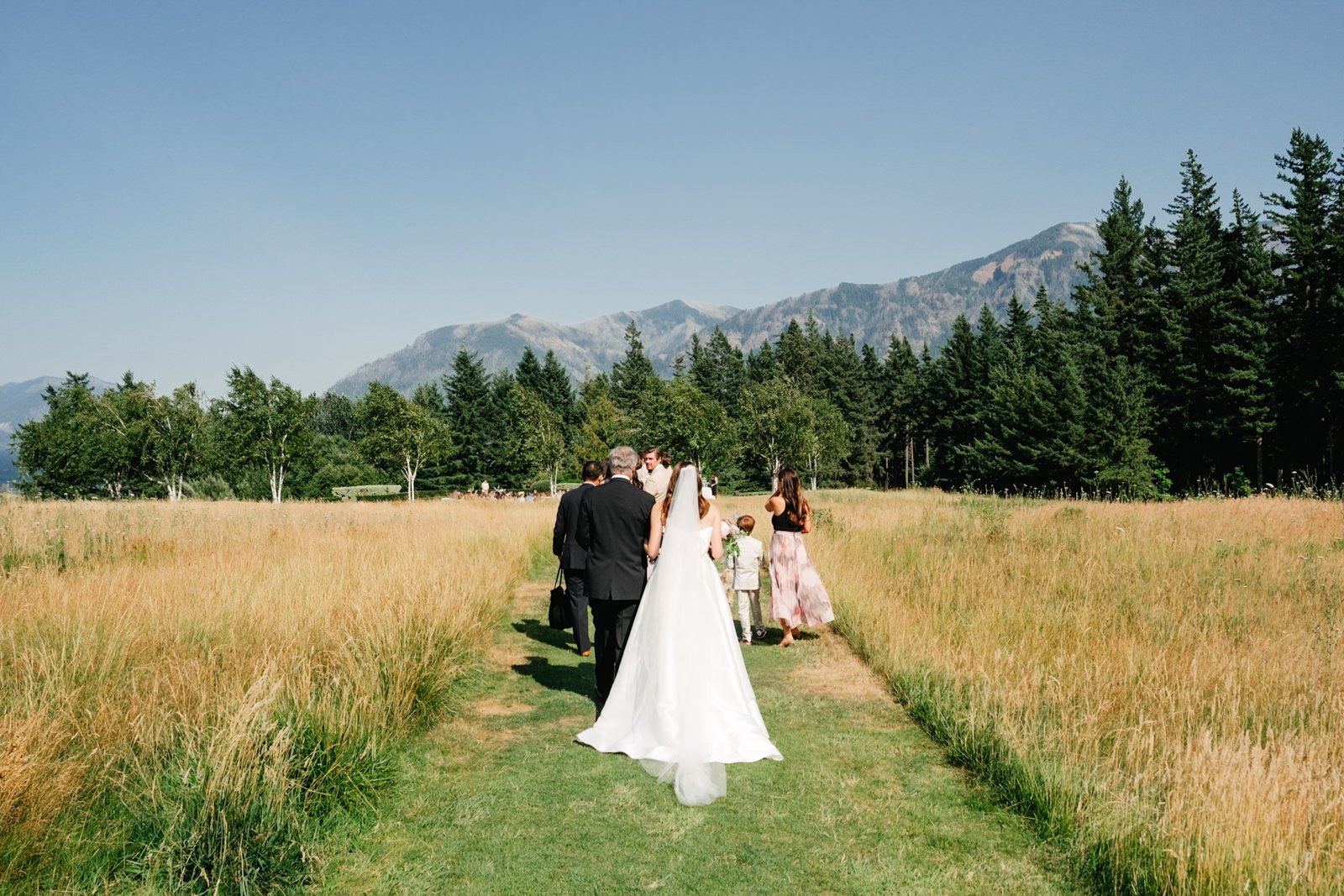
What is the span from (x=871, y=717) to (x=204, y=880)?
17.3ft

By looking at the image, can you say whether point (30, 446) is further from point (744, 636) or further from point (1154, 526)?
point (1154, 526)

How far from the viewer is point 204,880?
142 inches

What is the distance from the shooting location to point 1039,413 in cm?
5059

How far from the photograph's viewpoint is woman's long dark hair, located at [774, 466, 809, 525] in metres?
9.64

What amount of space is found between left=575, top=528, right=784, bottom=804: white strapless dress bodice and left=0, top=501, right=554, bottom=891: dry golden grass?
1891 mm

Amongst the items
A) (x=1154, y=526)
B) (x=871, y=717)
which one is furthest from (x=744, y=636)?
(x=1154, y=526)

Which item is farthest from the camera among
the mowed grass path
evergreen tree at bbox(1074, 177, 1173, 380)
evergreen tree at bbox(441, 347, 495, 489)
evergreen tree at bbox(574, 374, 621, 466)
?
evergreen tree at bbox(441, 347, 495, 489)

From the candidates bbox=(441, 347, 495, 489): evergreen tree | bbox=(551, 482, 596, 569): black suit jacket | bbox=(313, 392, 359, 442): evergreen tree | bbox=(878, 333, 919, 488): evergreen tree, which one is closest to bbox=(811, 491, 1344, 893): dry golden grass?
bbox=(551, 482, 596, 569): black suit jacket

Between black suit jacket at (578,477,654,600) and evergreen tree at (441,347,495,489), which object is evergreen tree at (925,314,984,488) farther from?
black suit jacket at (578,477,654,600)

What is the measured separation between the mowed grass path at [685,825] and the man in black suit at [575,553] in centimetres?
222

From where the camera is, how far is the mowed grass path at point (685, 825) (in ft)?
13.0

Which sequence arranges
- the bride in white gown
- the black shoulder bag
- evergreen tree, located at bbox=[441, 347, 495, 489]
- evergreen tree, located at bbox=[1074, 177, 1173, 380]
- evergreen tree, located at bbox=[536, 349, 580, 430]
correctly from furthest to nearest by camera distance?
evergreen tree, located at bbox=[536, 349, 580, 430] < evergreen tree, located at bbox=[441, 347, 495, 489] < evergreen tree, located at bbox=[1074, 177, 1173, 380] < the black shoulder bag < the bride in white gown

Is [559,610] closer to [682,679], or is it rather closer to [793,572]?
[682,679]

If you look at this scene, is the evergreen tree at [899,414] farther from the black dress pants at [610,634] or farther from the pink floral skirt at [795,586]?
the black dress pants at [610,634]
